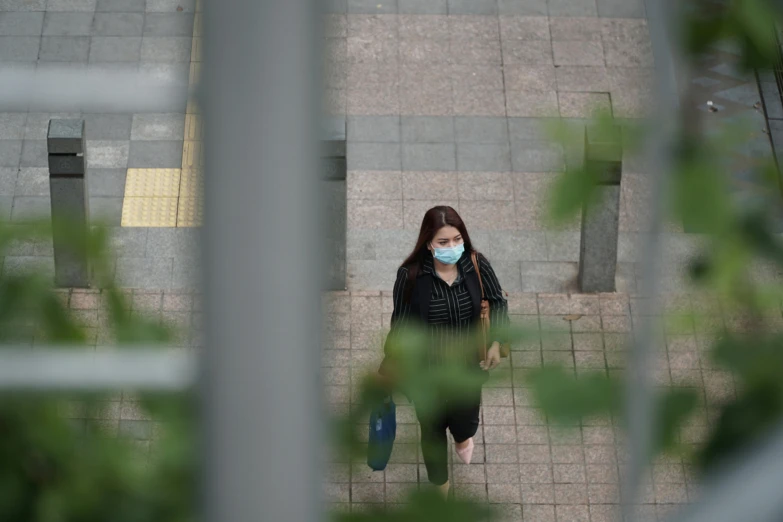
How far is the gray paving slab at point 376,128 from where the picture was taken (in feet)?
30.6

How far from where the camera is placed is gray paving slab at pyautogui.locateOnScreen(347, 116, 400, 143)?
9.33 metres

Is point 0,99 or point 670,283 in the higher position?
point 0,99

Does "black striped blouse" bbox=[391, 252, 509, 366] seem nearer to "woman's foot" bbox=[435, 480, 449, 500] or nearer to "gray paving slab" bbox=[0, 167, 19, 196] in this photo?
"woman's foot" bbox=[435, 480, 449, 500]

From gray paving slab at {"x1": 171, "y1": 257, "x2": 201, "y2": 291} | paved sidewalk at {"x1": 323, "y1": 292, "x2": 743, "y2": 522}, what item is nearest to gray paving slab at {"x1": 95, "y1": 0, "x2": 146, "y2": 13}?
paved sidewalk at {"x1": 323, "y1": 292, "x2": 743, "y2": 522}

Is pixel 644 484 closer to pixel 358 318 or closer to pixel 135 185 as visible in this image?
pixel 358 318

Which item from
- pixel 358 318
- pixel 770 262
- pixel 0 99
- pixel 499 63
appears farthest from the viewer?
pixel 499 63

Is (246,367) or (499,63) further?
(499,63)

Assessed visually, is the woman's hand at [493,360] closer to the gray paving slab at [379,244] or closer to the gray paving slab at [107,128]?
the gray paving slab at [379,244]

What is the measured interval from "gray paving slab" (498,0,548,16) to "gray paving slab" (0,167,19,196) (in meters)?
4.32

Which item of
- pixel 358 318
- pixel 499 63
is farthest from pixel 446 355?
pixel 499 63

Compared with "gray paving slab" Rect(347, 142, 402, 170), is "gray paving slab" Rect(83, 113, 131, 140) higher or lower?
higher

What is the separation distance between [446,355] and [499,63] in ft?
27.6

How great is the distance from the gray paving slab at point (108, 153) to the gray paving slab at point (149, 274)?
4.82 ft

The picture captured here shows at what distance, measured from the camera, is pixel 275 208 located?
0.67 meters
